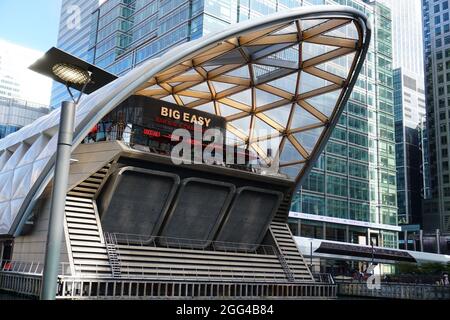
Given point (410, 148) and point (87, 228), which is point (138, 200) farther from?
point (410, 148)

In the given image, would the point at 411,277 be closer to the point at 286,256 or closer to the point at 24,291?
the point at 286,256

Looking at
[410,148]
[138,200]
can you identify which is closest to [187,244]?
[138,200]

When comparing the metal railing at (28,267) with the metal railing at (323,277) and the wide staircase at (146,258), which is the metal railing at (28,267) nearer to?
the wide staircase at (146,258)

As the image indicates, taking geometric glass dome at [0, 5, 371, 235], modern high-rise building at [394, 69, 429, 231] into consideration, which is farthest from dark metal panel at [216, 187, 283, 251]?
modern high-rise building at [394, 69, 429, 231]

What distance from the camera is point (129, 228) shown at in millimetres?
33500

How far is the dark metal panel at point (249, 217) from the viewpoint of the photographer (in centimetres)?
3831

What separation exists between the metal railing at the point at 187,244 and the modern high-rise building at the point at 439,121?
86.6 m

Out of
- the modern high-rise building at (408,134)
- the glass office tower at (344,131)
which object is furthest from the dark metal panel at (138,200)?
the modern high-rise building at (408,134)

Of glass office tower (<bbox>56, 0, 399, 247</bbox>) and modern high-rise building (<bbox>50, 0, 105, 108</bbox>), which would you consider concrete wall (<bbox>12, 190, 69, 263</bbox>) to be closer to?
glass office tower (<bbox>56, 0, 399, 247</bbox>)

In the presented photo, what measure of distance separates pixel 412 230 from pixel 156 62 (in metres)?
110

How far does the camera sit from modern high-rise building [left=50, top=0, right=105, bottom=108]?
443 feet

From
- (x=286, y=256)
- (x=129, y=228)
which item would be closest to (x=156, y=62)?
(x=129, y=228)

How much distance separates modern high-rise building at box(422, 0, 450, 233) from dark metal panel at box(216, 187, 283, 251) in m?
86.8

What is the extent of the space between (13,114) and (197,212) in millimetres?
83082
